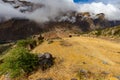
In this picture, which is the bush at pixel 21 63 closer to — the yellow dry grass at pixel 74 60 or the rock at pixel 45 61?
the rock at pixel 45 61

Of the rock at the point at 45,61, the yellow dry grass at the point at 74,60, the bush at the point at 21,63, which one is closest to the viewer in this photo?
the yellow dry grass at the point at 74,60

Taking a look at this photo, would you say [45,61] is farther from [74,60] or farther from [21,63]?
[74,60]

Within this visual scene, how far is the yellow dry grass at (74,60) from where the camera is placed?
233 ft

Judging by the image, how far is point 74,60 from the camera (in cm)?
7625

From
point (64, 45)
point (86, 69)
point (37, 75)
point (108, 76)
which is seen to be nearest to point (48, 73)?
point (37, 75)

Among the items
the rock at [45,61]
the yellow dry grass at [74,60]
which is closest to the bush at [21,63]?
the rock at [45,61]

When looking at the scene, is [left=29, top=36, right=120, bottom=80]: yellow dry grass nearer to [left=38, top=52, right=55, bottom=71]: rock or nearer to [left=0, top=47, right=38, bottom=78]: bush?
[left=38, top=52, right=55, bottom=71]: rock

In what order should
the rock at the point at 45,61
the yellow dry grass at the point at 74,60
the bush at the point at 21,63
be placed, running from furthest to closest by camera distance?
1. the rock at the point at 45,61
2. the bush at the point at 21,63
3. the yellow dry grass at the point at 74,60

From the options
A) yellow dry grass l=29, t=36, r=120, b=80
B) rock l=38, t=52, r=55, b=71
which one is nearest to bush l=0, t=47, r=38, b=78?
rock l=38, t=52, r=55, b=71

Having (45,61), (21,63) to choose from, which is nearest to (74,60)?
(45,61)

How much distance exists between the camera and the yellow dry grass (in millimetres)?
70931

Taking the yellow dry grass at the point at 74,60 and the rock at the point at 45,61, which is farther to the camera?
the rock at the point at 45,61

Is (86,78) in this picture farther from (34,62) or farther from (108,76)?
(34,62)

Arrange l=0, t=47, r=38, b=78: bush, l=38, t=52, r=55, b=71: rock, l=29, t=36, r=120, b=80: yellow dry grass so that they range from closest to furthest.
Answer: l=29, t=36, r=120, b=80: yellow dry grass < l=0, t=47, r=38, b=78: bush < l=38, t=52, r=55, b=71: rock
